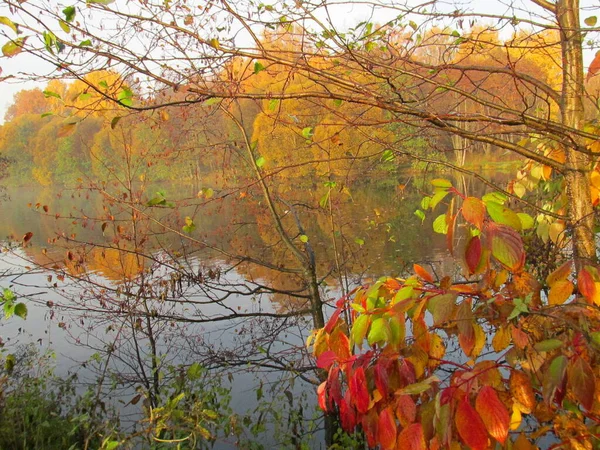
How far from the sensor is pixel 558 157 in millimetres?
1961

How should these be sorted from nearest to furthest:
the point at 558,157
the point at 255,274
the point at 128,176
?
1. the point at 558,157
2. the point at 128,176
3. the point at 255,274

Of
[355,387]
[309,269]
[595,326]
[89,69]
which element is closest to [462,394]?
[355,387]

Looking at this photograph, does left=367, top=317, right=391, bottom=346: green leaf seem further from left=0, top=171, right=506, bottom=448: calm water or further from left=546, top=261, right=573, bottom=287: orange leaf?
left=0, top=171, right=506, bottom=448: calm water

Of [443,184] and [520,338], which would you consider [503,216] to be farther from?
[520,338]

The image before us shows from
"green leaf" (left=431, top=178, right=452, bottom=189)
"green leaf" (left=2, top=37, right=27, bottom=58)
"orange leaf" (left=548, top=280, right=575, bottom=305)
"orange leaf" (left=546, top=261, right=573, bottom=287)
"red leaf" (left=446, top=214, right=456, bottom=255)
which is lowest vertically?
"orange leaf" (left=548, top=280, right=575, bottom=305)

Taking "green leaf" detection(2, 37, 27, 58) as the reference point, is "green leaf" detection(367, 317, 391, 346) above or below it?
below

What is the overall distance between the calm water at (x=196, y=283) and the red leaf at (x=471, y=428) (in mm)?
1317

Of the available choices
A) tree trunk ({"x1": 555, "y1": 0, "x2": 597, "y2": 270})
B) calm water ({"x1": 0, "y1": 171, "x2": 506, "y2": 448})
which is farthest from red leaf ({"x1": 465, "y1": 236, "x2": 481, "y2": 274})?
calm water ({"x1": 0, "y1": 171, "x2": 506, "y2": 448})

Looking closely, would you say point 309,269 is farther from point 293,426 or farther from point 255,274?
point 255,274

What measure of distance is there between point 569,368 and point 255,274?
853 cm

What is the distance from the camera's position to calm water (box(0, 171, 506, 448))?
428 cm

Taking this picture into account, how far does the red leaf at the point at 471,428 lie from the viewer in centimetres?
109

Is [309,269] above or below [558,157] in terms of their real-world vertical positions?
below

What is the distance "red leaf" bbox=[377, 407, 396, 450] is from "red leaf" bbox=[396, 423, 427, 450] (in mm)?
24
